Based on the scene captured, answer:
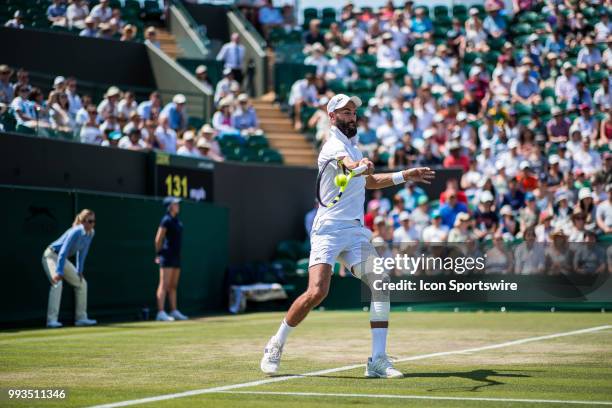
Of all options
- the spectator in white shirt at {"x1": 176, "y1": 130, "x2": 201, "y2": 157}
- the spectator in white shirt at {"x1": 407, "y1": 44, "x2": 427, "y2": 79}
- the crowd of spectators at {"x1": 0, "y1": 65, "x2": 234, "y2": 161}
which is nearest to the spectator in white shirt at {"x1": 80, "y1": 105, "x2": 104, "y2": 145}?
the crowd of spectators at {"x1": 0, "y1": 65, "x2": 234, "y2": 161}

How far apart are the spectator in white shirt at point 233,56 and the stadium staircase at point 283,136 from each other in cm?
101

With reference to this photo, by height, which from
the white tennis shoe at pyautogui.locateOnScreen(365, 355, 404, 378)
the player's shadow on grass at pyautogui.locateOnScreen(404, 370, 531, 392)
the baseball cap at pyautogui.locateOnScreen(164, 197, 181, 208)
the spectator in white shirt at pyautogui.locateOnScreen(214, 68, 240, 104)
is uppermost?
the spectator in white shirt at pyautogui.locateOnScreen(214, 68, 240, 104)

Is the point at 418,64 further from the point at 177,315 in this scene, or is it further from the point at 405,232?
the point at 177,315

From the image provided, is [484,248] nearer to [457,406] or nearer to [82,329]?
[82,329]

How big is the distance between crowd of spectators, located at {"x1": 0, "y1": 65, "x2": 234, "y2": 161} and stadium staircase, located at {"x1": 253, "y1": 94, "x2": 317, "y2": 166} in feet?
5.22

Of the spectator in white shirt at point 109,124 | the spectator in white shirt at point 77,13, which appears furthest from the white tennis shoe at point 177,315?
the spectator in white shirt at point 77,13

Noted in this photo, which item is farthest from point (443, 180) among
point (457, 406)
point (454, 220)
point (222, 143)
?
point (457, 406)

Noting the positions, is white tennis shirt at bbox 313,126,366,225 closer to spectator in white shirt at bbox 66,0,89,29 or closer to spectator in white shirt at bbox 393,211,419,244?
spectator in white shirt at bbox 393,211,419,244

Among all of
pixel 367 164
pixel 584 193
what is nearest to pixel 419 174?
pixel 367 164

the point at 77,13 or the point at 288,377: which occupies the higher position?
the point at 77,13

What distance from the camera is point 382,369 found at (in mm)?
9453

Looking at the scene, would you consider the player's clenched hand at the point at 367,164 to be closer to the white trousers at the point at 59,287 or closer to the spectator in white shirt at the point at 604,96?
the white trousers at the point at 59,287

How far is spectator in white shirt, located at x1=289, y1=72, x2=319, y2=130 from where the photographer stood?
27.8 metres
